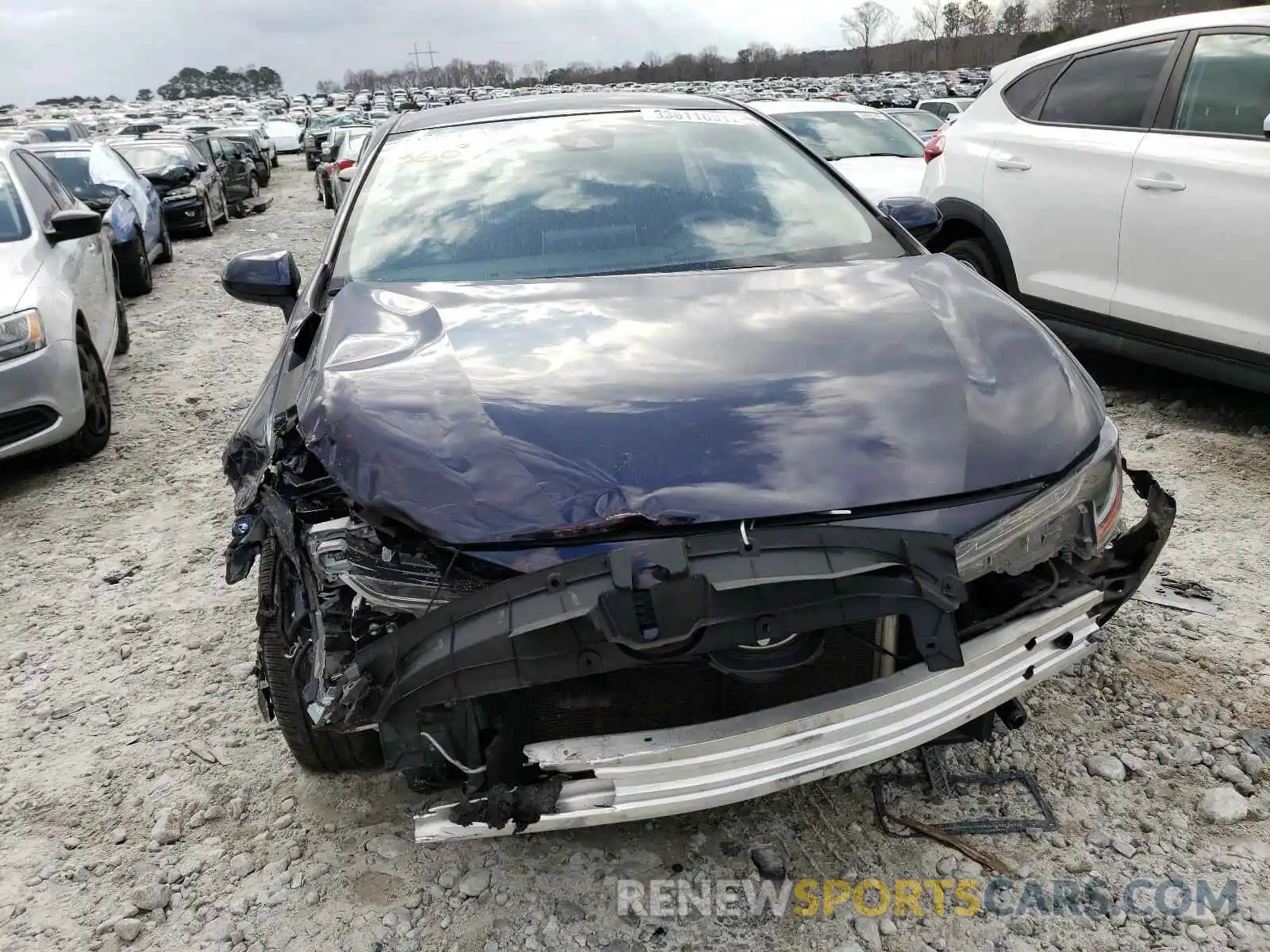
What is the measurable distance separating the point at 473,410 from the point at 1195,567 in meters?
2.49

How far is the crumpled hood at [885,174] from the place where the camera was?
7191mm

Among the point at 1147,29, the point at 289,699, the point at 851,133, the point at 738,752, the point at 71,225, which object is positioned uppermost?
the point at 1147,29

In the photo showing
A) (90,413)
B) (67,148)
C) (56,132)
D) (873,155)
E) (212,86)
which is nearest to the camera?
(90,413)

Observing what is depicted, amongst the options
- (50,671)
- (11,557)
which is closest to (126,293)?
(11,557)

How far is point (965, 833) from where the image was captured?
2.17m

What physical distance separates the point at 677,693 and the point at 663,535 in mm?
331

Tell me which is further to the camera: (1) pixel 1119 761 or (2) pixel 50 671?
(2) pixel 50 671

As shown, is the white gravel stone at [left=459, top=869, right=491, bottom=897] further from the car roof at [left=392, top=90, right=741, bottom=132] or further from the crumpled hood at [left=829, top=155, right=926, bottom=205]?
the crumpled hood at [left=829, top=155, right=926, bottom=205]

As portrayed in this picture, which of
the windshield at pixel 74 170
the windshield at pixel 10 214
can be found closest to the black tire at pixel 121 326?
the windshield at pixel 10 214

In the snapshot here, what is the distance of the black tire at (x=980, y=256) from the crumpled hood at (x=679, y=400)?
112 inches

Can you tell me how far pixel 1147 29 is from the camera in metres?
4.46

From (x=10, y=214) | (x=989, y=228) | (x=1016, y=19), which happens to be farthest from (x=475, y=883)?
(x=1016, y=19)

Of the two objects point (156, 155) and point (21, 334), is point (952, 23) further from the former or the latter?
point (21, 334)

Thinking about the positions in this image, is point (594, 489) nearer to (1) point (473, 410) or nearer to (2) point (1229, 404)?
(1) point (473, 410)
